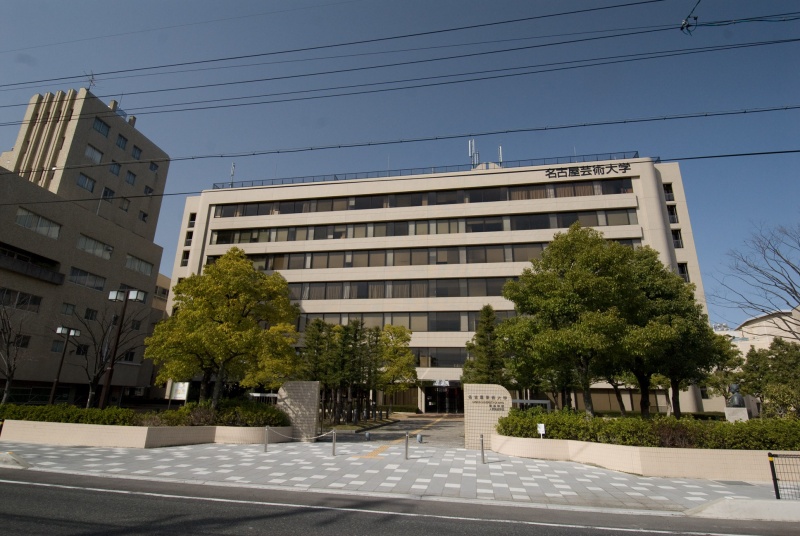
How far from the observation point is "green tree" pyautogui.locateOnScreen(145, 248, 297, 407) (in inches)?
738

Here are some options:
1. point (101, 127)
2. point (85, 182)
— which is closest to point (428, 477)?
point (85, 182)

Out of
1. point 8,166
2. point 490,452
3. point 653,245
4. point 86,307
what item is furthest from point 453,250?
point 8,166

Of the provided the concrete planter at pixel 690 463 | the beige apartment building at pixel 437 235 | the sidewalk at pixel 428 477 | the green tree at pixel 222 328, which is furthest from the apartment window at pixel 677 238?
the green tree at pixel 222 328

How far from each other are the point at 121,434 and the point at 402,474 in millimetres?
11973

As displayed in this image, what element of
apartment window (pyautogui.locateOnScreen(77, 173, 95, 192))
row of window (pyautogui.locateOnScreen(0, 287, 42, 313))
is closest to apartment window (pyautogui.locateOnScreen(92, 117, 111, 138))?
apartment window (pyautogui.locateOnScreen(77, 173, 95, 192))

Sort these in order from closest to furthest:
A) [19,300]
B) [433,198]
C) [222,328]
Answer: [222,328], [19,300], [433,198]

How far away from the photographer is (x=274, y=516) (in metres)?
7.57

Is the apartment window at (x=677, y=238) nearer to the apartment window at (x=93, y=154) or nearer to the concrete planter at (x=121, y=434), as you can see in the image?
the concrete planter at (x=121, y=434)

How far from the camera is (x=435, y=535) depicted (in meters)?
6.74

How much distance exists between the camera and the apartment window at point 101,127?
127 feet

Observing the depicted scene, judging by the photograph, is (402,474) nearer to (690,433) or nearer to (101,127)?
(690,433)

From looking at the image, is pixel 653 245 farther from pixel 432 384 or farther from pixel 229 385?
pixel 229 385

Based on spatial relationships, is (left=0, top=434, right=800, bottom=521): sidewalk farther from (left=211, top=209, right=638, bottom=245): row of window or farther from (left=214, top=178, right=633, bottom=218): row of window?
(left=214, top=178, right=633, bottom=218): row of window

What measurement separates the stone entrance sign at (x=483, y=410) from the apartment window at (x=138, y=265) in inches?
1421
